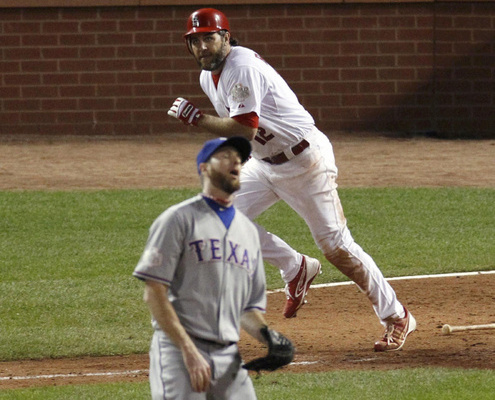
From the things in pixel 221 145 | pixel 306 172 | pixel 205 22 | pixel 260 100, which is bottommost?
pixel 306 172

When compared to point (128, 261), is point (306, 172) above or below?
above

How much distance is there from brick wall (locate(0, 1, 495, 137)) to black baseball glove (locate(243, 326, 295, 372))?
14315 mm

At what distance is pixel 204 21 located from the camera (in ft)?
21.8

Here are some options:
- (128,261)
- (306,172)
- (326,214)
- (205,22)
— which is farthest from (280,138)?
(128,261)

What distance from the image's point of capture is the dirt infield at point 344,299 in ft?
21.8

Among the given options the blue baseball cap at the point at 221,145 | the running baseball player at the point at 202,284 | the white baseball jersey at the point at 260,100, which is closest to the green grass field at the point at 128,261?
the white baseball jersey at the point at 260,100

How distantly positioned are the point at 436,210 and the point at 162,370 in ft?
29.3

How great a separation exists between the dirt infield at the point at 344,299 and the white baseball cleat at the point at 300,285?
134mm

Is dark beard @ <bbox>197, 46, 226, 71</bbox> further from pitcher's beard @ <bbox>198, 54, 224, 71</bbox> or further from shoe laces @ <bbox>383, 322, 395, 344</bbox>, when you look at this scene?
shoe laces @ <bbox>383, 322, 395, 344</bbox>

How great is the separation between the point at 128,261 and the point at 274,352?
591 centimetres

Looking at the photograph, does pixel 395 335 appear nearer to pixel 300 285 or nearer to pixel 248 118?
pixel 300 285

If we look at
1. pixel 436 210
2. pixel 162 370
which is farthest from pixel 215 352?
pixel 436 210

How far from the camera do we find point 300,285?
305 inches

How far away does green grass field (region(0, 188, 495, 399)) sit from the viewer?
239 inches
